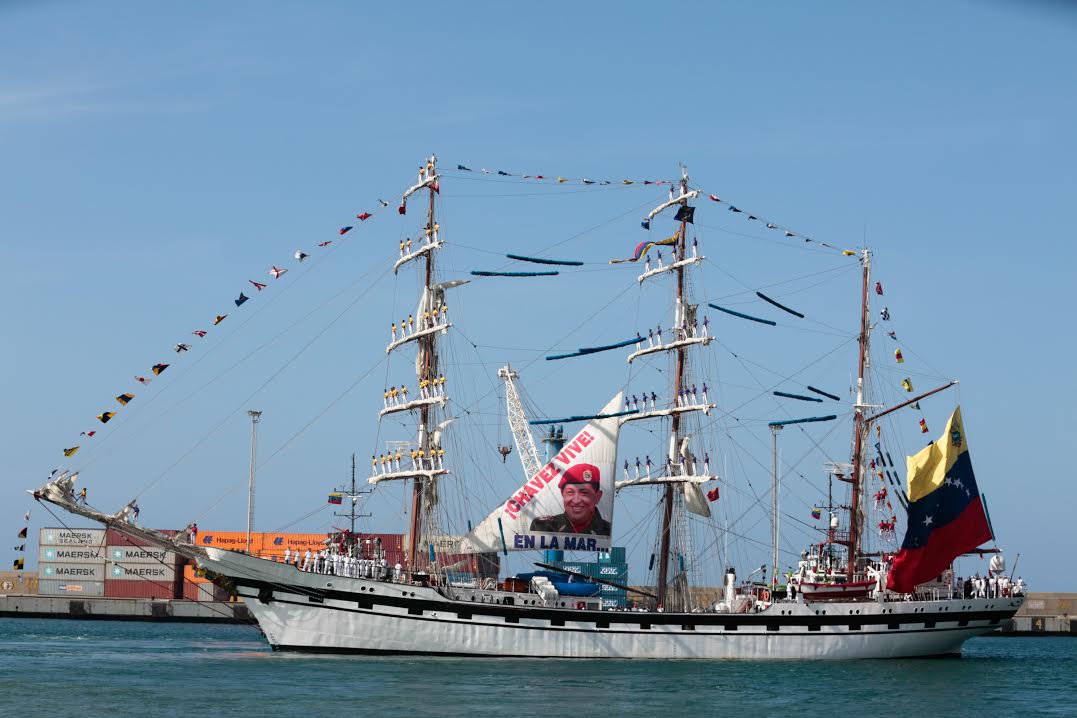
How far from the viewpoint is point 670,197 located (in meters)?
72.4

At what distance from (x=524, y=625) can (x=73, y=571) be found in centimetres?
8366

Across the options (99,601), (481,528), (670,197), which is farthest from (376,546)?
(99,601)

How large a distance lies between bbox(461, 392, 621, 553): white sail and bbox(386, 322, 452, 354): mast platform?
847 centimetres

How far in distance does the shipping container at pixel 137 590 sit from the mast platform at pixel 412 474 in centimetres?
6804

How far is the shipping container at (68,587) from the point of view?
131 m

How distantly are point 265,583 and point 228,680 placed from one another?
9256 millimetres

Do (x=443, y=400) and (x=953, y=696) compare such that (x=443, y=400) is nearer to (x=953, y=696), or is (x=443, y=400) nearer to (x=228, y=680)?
(x=228, y=680)

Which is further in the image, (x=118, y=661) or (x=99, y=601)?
(x=99, y=601)

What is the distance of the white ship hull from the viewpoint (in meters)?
61.6

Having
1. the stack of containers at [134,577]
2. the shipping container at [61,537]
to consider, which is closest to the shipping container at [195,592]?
the stack of containers at [134,577]

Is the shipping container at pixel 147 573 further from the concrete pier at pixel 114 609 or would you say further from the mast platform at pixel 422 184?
the mast platform at pixel 422 184

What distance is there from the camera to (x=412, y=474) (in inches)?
2650

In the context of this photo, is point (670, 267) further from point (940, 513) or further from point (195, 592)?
point (195, 592)

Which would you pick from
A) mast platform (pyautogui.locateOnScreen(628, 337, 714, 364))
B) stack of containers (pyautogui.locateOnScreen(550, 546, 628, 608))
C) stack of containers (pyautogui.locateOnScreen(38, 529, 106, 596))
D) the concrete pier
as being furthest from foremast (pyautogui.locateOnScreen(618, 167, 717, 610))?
stack of containers (pyautogui.locateOnScreen(38, 529, 106, 596))
